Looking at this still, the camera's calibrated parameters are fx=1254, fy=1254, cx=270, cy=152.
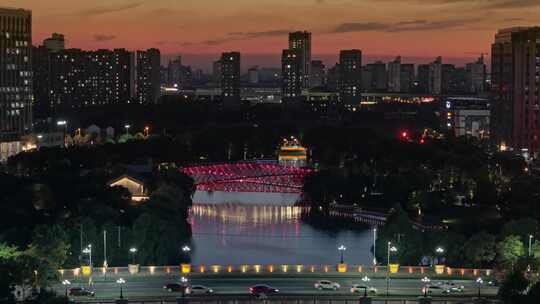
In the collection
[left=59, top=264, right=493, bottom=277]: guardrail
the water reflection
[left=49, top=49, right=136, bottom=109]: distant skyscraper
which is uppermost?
[left=49, top=49, right=136, bottom=109]: distant skyscraper

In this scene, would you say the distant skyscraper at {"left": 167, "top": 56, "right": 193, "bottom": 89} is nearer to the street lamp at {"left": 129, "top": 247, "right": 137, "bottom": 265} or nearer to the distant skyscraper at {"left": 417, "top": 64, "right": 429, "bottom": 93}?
the distant skyscraper at {"left": 417, "top": 64, "right": 429, "bottom": 93}

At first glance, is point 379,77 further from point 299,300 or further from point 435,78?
point 299,300

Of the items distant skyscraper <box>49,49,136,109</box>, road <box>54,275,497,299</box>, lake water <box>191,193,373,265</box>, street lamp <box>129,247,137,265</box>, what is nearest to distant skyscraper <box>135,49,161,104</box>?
distant skyscraper <box>49,49,136,109</box>

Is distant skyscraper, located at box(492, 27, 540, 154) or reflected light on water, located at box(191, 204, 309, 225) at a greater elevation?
distant skyscraper, located at box(492, 27, 540, 154)

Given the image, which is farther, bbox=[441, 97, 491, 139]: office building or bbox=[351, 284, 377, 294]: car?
bbox=[441, 97, 491, 139]: office building

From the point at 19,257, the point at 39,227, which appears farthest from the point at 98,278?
the point at 39,227

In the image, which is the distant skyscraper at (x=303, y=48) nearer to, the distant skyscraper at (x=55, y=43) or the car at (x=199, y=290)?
the distant skyscraper at (x=55, y=43)

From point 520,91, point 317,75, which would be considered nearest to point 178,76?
point 317,75
